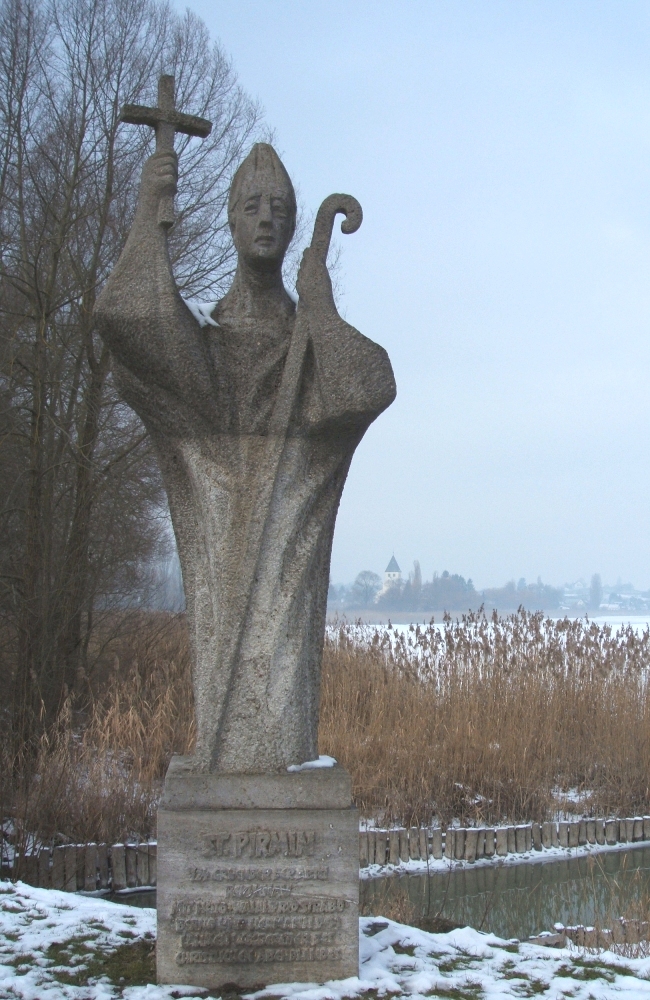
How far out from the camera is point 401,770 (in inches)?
315

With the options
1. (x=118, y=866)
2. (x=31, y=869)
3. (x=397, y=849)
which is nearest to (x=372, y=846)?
(x=397, y=849)

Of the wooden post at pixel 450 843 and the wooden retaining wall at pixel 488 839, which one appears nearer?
the wooden retaining wall at pixel 488 839

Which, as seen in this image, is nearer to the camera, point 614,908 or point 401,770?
point 614,908

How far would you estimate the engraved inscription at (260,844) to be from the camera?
131 inches

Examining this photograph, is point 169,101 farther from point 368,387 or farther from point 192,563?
point 192,563

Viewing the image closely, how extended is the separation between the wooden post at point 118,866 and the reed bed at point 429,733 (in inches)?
10.6

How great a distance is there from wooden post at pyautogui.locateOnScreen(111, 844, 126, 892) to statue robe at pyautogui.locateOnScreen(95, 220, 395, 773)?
382 centimetres

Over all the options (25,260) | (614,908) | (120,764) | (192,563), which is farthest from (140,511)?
(192,563)

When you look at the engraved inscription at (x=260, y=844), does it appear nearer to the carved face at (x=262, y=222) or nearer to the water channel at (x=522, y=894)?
the carved face at (x=262, y=222)

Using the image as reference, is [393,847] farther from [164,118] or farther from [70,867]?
[164,118]

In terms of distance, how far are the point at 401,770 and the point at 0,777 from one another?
3.09 meters

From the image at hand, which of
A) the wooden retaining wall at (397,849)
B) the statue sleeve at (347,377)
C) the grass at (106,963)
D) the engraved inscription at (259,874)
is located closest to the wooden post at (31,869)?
the wooden retaining wall at (397,849)

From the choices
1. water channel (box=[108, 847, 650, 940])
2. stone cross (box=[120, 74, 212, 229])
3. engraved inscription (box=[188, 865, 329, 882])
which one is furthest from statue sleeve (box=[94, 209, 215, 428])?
water channel (box=[108, 847, 650, 940])

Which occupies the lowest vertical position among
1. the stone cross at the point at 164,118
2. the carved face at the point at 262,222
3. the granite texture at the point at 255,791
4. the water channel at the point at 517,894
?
the water channel at the point at 517,894
